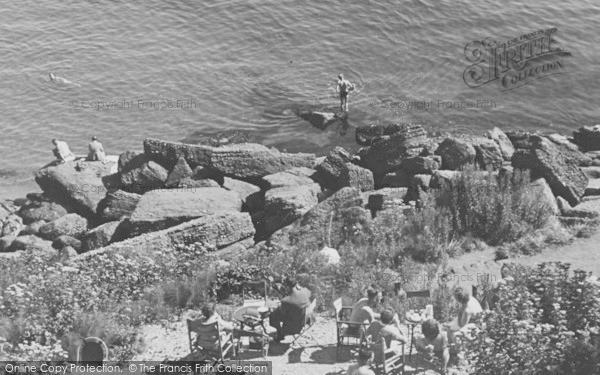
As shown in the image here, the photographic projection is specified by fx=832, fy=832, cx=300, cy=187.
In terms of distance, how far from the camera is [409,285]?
19391mm

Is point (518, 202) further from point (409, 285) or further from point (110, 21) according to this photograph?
point (110, 21)

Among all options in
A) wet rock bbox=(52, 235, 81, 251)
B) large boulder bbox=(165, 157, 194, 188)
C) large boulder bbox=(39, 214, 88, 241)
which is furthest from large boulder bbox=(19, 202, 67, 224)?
large boulder bbox=(165, 157, 194, 188)

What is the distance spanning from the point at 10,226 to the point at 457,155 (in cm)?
1426

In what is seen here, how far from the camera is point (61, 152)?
30094 mm

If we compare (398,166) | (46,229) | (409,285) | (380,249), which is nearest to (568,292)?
(409,285)

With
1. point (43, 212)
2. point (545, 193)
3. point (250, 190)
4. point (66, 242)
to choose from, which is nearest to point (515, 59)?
point (545, 193)

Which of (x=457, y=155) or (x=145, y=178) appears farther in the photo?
(x=145, y=178)

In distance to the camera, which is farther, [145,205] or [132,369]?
[145,205]

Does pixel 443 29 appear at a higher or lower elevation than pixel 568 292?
higher

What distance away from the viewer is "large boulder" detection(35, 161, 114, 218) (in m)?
26.8

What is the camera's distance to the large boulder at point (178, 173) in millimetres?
26188

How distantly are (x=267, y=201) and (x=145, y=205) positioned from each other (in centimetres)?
345

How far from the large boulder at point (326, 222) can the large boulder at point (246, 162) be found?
451cm

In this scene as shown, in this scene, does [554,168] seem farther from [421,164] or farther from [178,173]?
[178,173]
